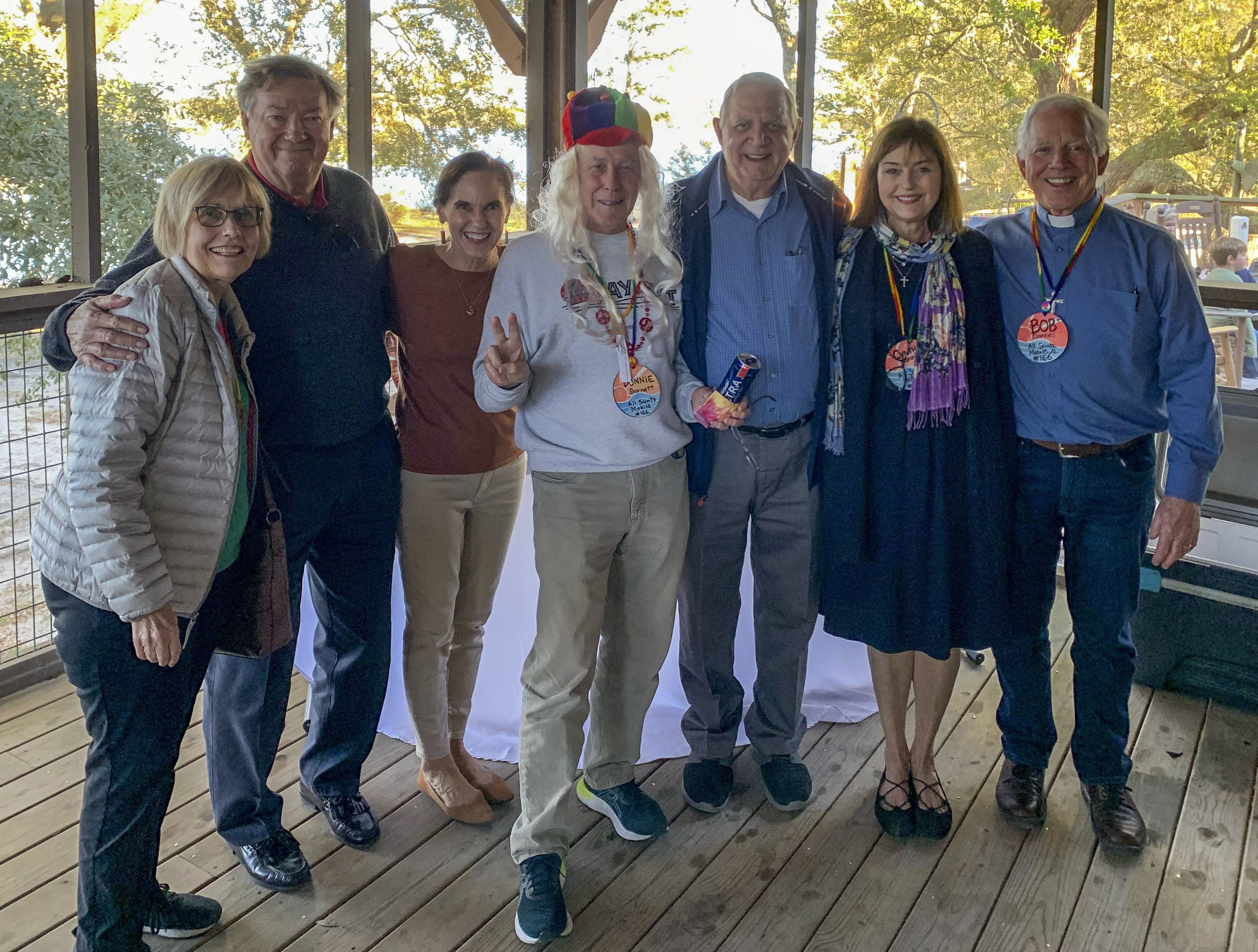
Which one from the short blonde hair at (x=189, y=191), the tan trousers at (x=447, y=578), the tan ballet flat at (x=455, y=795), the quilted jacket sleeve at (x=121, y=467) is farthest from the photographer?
the tan ballet flat at (x=455, y=795)

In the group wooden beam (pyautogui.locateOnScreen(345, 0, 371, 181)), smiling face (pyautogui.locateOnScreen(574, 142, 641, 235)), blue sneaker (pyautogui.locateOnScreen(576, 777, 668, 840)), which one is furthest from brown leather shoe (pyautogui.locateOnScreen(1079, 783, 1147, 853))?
wooden beam (pyautogui.locateOnScreen(345, 0, 371, 181))

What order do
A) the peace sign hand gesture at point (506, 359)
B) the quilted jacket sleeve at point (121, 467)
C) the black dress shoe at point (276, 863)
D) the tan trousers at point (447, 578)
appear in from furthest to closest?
the tan trousers at point (447, 578), the black dress shoe at point (276, 863), the peace sign hand gesture at point (506, 359), the quilted jacket sleeve at point (121, 467)

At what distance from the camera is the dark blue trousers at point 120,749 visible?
5.52 feet

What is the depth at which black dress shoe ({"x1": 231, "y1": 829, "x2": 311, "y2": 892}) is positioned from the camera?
2205 millimetres

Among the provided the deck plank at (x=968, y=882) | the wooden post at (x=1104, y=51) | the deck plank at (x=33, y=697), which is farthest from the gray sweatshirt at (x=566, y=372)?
the wooden post at (x=1104, y=51)

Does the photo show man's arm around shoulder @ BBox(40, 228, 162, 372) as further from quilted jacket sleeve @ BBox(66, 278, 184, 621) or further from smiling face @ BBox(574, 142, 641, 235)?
smiling face @ BBox(574, 142, 641, 235)

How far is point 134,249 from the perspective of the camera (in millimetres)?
1956

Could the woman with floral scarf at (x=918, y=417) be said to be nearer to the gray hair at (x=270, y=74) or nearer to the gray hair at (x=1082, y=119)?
the gray hair at (x=1082, y=119)

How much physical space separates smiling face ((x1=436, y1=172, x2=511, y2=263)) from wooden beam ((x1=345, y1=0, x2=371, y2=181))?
1621mm

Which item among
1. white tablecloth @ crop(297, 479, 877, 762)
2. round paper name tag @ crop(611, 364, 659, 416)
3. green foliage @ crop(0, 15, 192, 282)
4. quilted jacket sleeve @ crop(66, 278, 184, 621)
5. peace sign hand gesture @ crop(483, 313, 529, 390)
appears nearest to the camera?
quilted jacket sleeve @ crop(66, 278, 184, 621)

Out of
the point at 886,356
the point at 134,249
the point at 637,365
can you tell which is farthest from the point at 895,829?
the point at 134,249

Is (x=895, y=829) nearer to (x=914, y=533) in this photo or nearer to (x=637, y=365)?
(x=914, y=533)

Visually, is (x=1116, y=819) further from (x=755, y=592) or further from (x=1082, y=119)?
(x=1082, y=119)

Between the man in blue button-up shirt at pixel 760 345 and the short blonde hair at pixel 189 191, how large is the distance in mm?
941
